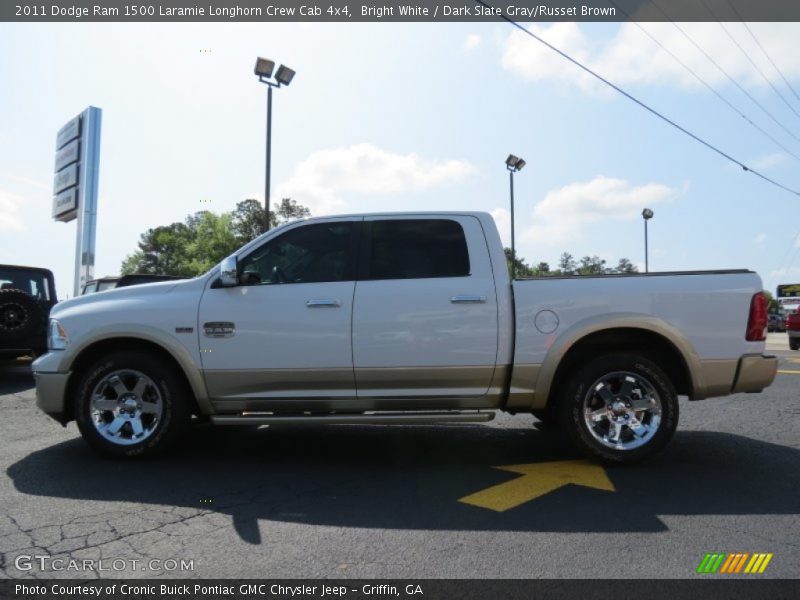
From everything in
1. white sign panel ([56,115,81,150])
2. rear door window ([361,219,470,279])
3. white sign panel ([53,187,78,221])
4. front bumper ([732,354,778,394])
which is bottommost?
front bumper ([732,354,778,394])

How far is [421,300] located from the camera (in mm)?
4637

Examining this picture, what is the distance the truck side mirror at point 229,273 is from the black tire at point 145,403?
0.88 meters

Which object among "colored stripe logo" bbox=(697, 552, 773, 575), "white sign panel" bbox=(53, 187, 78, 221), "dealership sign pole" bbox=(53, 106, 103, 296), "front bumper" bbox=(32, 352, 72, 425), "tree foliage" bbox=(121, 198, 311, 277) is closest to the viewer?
"colored stripe logo" bbox=(697, 552, 773, 575)

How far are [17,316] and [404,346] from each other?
7.66 metres

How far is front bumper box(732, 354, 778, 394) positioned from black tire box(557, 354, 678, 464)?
55 cm

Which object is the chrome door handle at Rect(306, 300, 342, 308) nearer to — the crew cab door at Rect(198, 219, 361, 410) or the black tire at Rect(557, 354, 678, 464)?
the crew cab door at Rect(198, 219, 361, 410)

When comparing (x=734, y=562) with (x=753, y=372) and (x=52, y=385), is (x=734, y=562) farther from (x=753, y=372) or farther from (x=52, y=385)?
(x=52, y=385)

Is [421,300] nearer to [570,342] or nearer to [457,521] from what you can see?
[570,342]

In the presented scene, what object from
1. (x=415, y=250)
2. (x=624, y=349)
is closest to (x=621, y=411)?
(x=624, y=349)

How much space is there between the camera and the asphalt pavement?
2.93 m

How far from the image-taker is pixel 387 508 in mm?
3699

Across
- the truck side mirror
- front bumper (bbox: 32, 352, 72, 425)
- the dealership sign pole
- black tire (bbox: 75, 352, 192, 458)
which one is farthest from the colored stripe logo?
the dealership sign pole

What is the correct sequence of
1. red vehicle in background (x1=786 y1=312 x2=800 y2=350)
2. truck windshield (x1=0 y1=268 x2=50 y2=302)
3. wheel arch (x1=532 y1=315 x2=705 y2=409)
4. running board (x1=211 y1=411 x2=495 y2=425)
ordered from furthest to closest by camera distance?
red vehicle in background (x1=786 y1=312 x2=800 y2=350)
truck windshield (x1=0 y1=268 x2=50 y2=302)
wheel arch (x1=532 y1=315 x2=705 y2=409)
running board (x1=211 y1=411 x2=495 y2=425)

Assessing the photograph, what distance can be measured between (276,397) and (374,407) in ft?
2.59
